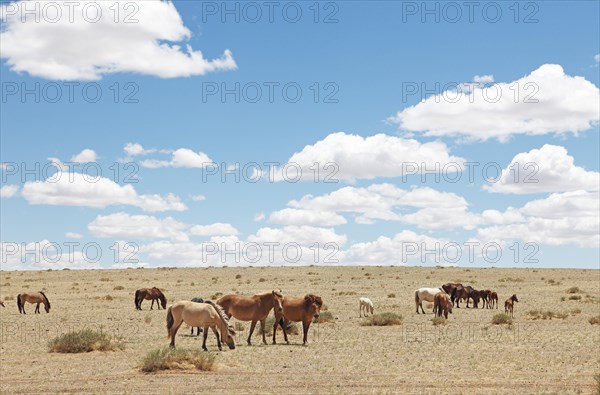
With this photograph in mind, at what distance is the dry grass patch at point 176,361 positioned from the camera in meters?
18.4

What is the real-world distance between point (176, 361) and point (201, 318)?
328 cm

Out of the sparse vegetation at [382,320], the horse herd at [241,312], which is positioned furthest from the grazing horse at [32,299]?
the sparse vegetation at [382,320]

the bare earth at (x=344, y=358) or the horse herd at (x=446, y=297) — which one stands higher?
the horse herd at (x=446, y=297)

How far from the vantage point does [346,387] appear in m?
16.2

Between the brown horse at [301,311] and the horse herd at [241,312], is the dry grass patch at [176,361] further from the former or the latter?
the brown horse at [301,311]

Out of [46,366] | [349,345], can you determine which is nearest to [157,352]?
[46,366]

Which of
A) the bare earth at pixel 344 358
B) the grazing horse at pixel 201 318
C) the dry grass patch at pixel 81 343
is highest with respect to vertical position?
the grazing horse at pixel 201 318

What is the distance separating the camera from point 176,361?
18.8 meters

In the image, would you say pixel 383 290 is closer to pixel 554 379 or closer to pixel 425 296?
pixel 425 296

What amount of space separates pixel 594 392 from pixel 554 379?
1.84m

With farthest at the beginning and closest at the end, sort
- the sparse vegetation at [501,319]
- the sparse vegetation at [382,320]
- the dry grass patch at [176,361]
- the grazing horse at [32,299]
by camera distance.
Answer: the grazing horse at [32,299] < the sparse vegetation at [501,319] < the sparse vegetation at [382,320] < the dry grass patch at [176,361]

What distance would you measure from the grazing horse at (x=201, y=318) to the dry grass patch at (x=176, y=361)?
2.97 metres

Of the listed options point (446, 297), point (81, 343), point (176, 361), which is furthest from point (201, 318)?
point (446, 297)

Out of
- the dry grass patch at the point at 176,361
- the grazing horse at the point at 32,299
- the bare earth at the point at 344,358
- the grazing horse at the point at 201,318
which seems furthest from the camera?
the grazing horse at the point at 32,299
